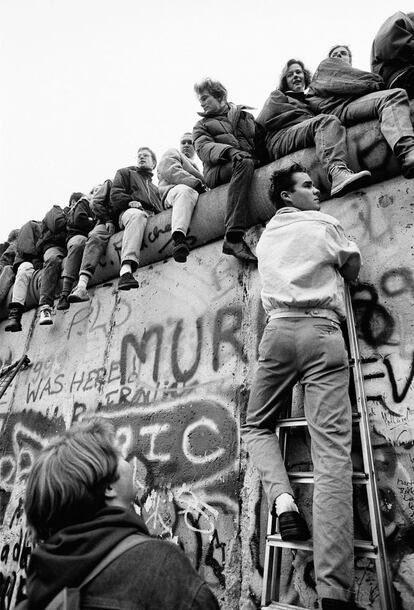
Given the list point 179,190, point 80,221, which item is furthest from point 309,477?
point 80,221

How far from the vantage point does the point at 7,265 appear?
7.00 meters

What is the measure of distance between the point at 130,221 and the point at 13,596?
3.86 meters

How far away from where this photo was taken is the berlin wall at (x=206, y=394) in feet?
8.90

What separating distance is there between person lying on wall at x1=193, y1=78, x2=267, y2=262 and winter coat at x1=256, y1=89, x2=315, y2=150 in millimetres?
125

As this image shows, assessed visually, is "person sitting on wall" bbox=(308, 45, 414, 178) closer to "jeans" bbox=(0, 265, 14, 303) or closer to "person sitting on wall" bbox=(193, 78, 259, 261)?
"person sitting on wall" bbox=(193, 78, 259, 261)

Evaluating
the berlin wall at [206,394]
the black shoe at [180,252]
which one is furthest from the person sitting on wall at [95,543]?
the black shoe at [180,252]

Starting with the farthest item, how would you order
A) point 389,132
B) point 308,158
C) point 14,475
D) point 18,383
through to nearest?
point 18,383 → point 14,475 → point 308,158 → point 389,132

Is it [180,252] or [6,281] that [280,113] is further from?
[6,281]

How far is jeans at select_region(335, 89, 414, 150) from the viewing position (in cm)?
315

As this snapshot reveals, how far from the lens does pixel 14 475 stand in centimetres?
518

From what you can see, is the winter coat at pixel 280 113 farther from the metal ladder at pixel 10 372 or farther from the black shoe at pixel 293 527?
the metal ladder at pixel 10 372

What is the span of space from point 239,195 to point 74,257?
2.49 metres

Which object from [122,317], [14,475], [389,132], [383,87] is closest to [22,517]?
[14,475]

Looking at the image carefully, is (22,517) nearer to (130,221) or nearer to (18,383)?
(18,383)
